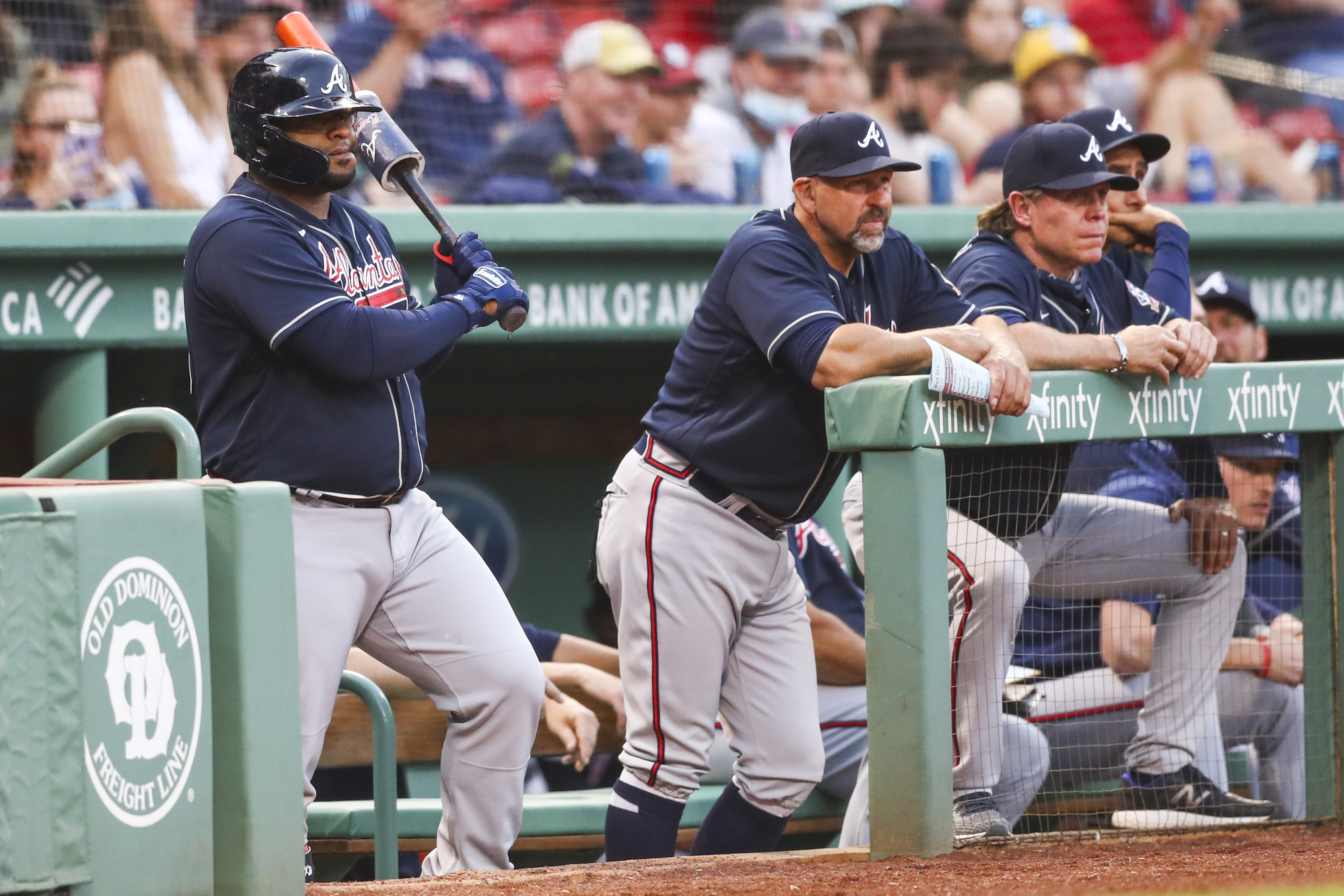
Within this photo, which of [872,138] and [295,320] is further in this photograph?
[872,138]

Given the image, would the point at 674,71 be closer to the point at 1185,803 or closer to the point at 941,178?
the point at 941,178

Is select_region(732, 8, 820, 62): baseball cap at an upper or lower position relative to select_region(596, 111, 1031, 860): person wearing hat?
upper

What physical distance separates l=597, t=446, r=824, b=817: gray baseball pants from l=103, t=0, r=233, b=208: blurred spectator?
234cm

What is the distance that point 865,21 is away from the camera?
665cm

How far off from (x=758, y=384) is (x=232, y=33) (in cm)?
298

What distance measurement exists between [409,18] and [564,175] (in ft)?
2.84

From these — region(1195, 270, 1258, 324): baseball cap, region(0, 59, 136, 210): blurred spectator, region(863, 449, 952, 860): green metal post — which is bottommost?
region(863, 449, 952, 860): green metal post

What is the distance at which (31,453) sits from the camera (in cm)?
609

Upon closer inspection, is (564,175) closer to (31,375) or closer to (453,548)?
(31,375)

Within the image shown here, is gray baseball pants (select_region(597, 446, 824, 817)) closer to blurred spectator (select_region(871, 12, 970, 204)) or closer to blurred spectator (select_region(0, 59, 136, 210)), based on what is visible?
blurred spectator (select_region(0, 59, 136, 210))

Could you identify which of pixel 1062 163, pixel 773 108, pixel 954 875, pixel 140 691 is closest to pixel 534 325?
pixel 773 108

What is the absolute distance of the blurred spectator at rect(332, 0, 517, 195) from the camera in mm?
5660

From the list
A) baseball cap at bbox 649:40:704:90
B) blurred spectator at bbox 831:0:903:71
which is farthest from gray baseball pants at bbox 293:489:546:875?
blurred spectator at bbox 831:0:903:71

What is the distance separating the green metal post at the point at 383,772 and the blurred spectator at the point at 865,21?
4.06 meters
